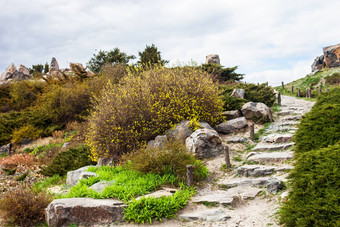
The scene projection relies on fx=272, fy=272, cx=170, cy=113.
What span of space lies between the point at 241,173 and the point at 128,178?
Result: 3.14m

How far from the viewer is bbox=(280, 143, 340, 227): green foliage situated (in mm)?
3529

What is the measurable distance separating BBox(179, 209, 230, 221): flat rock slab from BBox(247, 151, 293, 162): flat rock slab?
3.02 m

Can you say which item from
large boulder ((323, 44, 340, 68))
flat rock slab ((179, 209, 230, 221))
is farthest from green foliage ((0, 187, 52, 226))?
large boulder ((323, 44, 340, 68))

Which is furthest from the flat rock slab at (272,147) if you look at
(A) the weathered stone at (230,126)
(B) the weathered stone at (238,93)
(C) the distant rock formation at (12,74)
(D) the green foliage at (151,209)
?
(C) the distant rock formation at (12,74)

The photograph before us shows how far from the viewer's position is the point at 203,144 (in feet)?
29.5

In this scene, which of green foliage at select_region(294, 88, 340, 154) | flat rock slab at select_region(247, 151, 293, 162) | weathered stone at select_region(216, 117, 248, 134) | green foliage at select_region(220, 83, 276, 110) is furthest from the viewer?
green foliage at select_region(220, 83, 276, 110)

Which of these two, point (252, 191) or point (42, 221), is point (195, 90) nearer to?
point (252, 191)

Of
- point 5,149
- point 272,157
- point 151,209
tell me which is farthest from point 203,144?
point 5,149

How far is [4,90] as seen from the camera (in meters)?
23.6

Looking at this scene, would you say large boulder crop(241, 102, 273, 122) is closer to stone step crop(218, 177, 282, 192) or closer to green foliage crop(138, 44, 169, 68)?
stone step crop(218, 177, 282, 192)

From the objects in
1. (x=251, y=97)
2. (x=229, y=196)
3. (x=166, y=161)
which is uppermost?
(x=251, y=97)

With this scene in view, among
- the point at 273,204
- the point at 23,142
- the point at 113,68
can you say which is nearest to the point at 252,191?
the point at 273,204

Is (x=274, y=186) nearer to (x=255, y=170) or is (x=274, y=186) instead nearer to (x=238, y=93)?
(x=255, y=170)

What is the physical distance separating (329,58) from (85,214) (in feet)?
92.7
